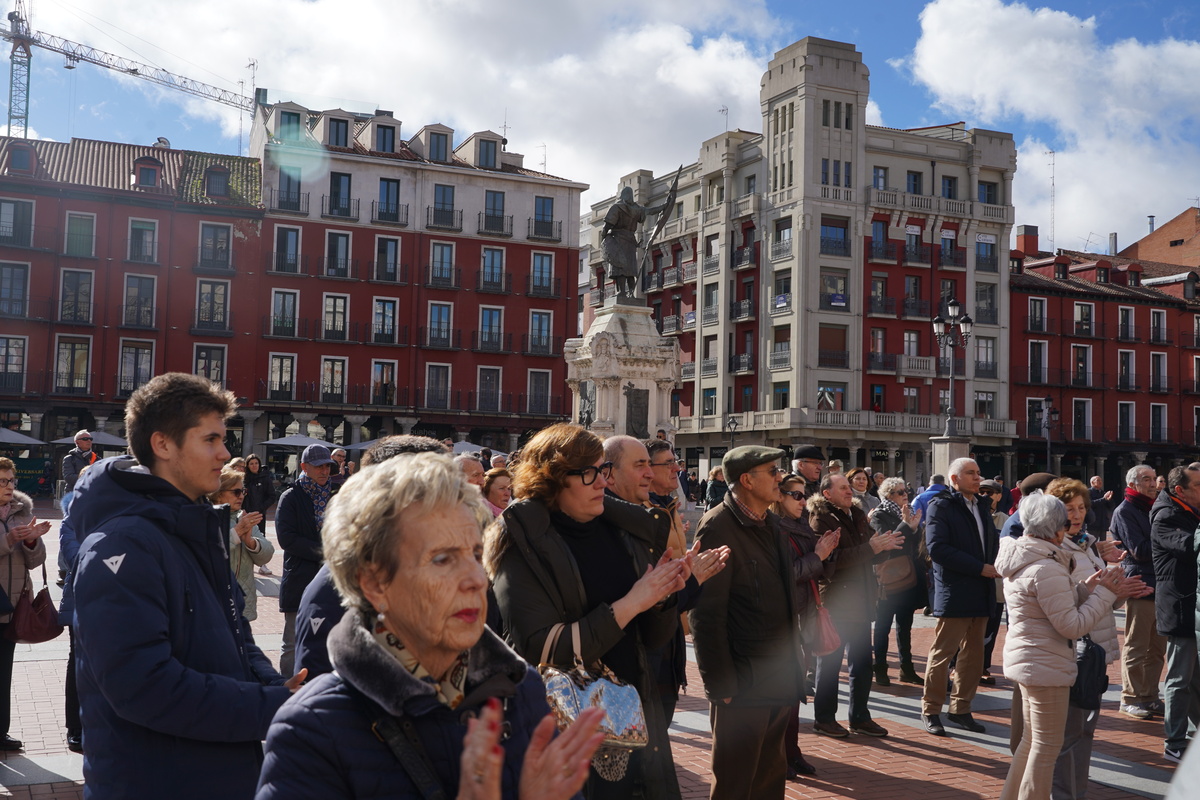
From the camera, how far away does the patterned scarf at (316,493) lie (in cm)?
744

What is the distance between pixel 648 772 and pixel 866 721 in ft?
14.9

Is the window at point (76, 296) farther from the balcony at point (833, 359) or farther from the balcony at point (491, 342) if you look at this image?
the balcony at point (833, 359)

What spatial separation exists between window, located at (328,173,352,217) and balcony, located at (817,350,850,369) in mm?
21673

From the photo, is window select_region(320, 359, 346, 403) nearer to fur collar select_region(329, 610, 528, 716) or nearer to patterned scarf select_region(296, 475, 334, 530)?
patterned scarf select_region(296, 475, 334, 530)

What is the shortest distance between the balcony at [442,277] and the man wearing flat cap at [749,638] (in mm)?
42308

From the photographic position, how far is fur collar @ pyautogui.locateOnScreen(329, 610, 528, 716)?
6.68 ft

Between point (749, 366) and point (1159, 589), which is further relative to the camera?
point (749, 366)

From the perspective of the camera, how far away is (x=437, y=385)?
153 feet

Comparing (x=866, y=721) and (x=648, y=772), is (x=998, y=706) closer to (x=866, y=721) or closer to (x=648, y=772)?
(x=866, y=721)

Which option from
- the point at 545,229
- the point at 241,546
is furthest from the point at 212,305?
the point at 241,546

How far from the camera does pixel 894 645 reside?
12.1m

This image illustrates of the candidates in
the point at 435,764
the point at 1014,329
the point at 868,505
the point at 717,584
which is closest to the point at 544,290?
the point at 1014,329

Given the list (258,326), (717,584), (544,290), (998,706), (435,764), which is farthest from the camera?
(544,290)

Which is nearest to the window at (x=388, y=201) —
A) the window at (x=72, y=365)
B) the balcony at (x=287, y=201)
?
the balcony at (x=287, y=201)
